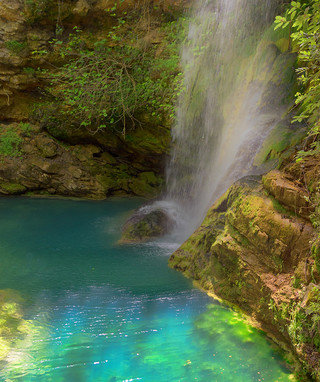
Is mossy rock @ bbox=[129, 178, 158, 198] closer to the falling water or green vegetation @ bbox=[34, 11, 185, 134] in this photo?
the falling water

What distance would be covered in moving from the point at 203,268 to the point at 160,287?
0.67 meters

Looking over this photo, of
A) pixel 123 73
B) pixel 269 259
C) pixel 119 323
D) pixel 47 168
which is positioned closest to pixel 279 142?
pixel 269 259

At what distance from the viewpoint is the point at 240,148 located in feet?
18.2

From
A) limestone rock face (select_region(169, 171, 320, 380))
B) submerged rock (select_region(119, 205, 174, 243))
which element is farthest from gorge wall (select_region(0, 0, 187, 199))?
limestone rock face (select_region(169, 171, 320, 380))

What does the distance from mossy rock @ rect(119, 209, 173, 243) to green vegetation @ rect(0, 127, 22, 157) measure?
197 inches

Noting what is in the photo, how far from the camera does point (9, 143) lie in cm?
1009

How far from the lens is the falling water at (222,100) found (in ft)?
18.2

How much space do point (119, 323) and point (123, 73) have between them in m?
7.10

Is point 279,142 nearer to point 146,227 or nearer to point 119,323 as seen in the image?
point 119,323

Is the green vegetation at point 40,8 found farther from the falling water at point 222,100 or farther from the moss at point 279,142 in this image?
the moss at point 279,142

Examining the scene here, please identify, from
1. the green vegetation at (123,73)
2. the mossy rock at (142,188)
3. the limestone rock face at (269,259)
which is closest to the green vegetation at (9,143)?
the green vegetation at (123,73)

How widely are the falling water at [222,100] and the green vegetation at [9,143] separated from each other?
4.91 meters

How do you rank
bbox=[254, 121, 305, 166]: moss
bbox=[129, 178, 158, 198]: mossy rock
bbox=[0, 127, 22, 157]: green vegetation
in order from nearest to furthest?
bbox=[254, 121, 305, 166]: moss < bbox=[0, 127, 22, 157]: green vegetation < bbox=[129, 178, 158, 198]: mossy rock

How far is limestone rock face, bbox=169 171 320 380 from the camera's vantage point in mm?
3078
